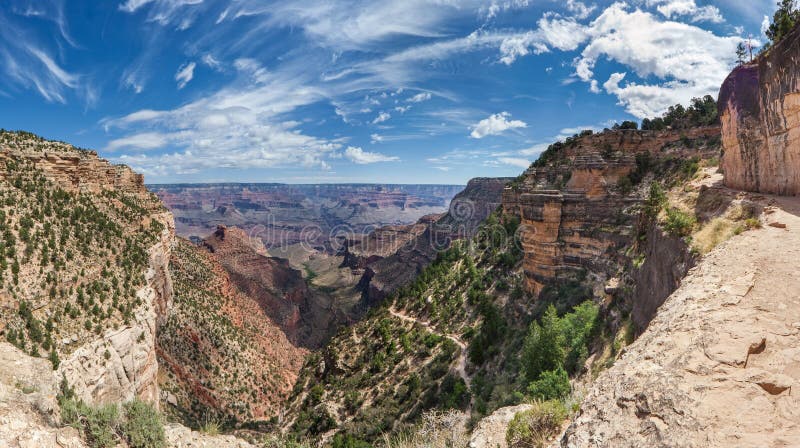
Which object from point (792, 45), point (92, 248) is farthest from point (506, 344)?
point (92, 248)

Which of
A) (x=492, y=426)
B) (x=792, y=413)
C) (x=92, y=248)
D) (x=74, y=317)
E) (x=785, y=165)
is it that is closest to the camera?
(x=792, y=413)

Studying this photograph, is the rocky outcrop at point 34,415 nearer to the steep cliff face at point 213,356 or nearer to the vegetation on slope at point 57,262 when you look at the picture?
the vegetation on slope at point 57,262

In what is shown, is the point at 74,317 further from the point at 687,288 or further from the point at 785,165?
the point at 785,165

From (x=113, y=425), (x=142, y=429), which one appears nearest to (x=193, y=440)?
(x=142, y=429)

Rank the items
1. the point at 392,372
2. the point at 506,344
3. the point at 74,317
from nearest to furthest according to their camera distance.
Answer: the point at 74,317
the point at 506,344
the point at 392,372

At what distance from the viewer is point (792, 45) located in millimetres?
12633

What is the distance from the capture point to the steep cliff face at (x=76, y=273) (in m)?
17.2

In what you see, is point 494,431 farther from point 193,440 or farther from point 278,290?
point 278,290

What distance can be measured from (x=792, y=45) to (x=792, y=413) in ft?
44.9

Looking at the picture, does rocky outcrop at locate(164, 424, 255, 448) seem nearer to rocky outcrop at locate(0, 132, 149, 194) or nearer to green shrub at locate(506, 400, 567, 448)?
green shrub at locate(506, 400, 567, 448)

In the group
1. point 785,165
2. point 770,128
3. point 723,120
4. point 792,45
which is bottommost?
point 785,165

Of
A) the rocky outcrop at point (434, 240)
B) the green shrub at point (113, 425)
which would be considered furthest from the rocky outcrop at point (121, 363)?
the rocky outcrop at point (434, 240)

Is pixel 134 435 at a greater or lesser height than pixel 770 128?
→ lesser

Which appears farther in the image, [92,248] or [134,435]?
[92,248]
